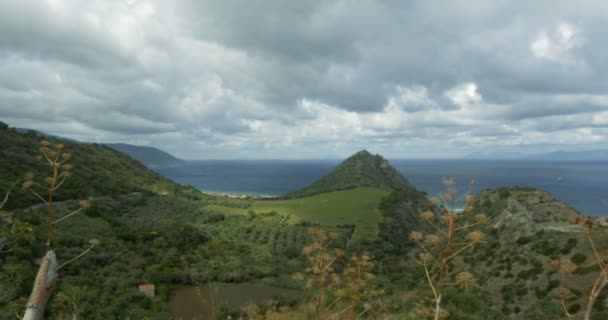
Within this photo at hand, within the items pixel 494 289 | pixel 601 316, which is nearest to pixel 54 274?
pixel 601 316

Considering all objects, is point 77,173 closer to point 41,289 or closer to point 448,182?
point 41,289

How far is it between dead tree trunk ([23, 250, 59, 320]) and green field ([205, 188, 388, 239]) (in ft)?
189

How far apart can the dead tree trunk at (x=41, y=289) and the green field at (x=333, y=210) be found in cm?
5766

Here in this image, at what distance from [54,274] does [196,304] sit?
29.7 meters

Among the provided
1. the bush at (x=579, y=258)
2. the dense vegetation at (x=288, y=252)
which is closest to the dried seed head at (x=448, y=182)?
the dense vegetation at (x=288, y=252)

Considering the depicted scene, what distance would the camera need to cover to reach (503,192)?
47438mm

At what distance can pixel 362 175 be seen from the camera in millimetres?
142875

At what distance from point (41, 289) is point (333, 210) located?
7204cm

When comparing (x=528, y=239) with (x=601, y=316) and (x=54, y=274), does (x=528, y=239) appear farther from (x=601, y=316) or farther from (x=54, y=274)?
(x=54, y=274)

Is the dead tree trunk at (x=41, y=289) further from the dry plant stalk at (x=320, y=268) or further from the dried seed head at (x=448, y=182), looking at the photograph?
the dried seed head at (x=448, y=182)

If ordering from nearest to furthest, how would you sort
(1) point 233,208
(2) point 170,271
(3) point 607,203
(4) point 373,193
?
(3) point 607,203 < (2) point 170,271 < (1) point 233,208 < (4) point 373,193

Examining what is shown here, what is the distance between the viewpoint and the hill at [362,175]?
136900 millimetres

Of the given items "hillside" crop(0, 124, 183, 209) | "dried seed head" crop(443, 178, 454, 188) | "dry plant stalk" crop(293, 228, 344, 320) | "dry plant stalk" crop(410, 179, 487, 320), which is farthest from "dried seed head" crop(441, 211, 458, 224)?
"hillside" crop(0, 124, 183, 209)

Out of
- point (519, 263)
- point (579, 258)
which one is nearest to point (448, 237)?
point (579, 258)
